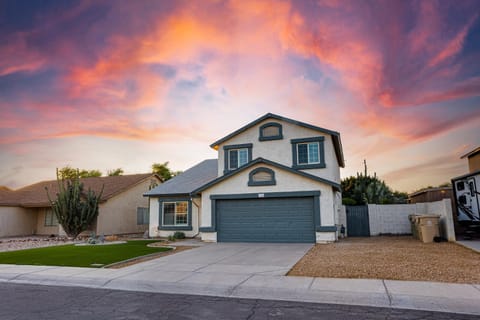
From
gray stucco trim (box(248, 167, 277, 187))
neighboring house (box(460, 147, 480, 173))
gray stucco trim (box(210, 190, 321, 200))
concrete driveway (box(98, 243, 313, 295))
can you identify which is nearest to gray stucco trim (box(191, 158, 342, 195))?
gray stucco trim (box(248, 167, 277, 187))

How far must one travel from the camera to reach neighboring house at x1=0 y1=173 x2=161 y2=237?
2547cm

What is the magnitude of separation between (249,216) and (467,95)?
41.1ft

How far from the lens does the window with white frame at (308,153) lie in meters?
20.2

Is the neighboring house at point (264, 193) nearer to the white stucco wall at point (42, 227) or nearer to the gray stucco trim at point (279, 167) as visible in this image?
the gray stucco trim at point (279, 167)

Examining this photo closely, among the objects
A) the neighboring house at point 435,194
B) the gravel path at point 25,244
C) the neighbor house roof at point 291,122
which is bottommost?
the gravel path at point 25,244

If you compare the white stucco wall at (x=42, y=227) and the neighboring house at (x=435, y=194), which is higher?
the neighboring house at (x=435, y=194)

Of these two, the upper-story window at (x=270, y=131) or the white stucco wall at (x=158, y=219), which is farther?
the white stucco wall at (x=158, y=219)

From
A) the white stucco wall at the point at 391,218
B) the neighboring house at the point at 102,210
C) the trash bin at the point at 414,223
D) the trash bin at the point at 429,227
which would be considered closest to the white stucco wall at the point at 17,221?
the neighboring house at the point at 102,210

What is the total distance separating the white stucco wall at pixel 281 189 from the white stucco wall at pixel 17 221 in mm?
18051

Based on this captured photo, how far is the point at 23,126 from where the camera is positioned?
60.8 ft

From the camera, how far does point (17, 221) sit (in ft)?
89.9

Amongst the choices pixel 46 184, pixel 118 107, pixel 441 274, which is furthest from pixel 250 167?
pixel 46 184

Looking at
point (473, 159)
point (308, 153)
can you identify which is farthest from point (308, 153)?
point (473, 159)

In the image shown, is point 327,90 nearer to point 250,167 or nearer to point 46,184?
point 250,167
